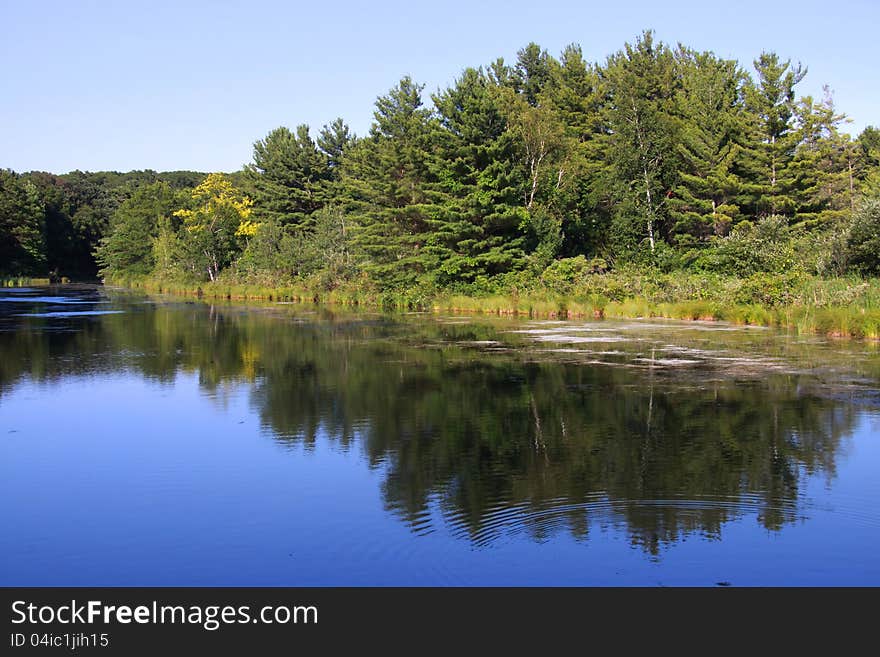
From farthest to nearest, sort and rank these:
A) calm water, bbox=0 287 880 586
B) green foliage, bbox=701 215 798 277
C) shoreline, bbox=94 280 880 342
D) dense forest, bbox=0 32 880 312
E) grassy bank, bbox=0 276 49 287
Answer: grassy bank, bbox=0 276 49 287 < dense forest, bbox=0 32 880 312 < green foliage, bbox=701 215 798 277 < shoreline, bbox=94 280 880 342 < calm water, bbox=0 287 880 586

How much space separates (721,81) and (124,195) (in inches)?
→ 3432

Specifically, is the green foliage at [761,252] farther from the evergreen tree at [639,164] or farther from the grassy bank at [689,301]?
the evergreen tree at [639,164]

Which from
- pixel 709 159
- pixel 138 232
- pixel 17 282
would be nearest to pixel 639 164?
pixel 709 159

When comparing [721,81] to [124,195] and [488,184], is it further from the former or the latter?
[124,195]

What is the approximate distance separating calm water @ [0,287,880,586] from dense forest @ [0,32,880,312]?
15270 millimetres

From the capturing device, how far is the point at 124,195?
111625 mm

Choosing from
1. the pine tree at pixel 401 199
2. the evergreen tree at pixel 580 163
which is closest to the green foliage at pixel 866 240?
the evergreen tree at pixel 580 163

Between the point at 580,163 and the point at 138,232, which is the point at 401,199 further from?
the point at 138,232

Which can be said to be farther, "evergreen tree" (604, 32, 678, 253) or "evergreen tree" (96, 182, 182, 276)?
"evergreen tree" (96, 182, 182, 276)

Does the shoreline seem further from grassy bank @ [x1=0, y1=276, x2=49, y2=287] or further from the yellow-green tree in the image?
grassy bank @ [x1=0, y1=276, x2=49, y2=287]

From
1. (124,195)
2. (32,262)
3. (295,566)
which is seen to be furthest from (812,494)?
(124,195)

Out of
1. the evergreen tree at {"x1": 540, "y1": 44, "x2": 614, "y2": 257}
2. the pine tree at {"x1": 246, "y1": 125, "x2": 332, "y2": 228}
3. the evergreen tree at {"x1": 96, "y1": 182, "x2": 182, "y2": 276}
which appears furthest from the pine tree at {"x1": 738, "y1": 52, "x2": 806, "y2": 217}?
the evergreen tree at {"x1": 96, "y1": 182, "x2": 182, "y2": 276}

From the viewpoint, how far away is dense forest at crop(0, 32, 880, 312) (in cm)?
3831

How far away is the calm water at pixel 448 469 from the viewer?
22.3 feet
